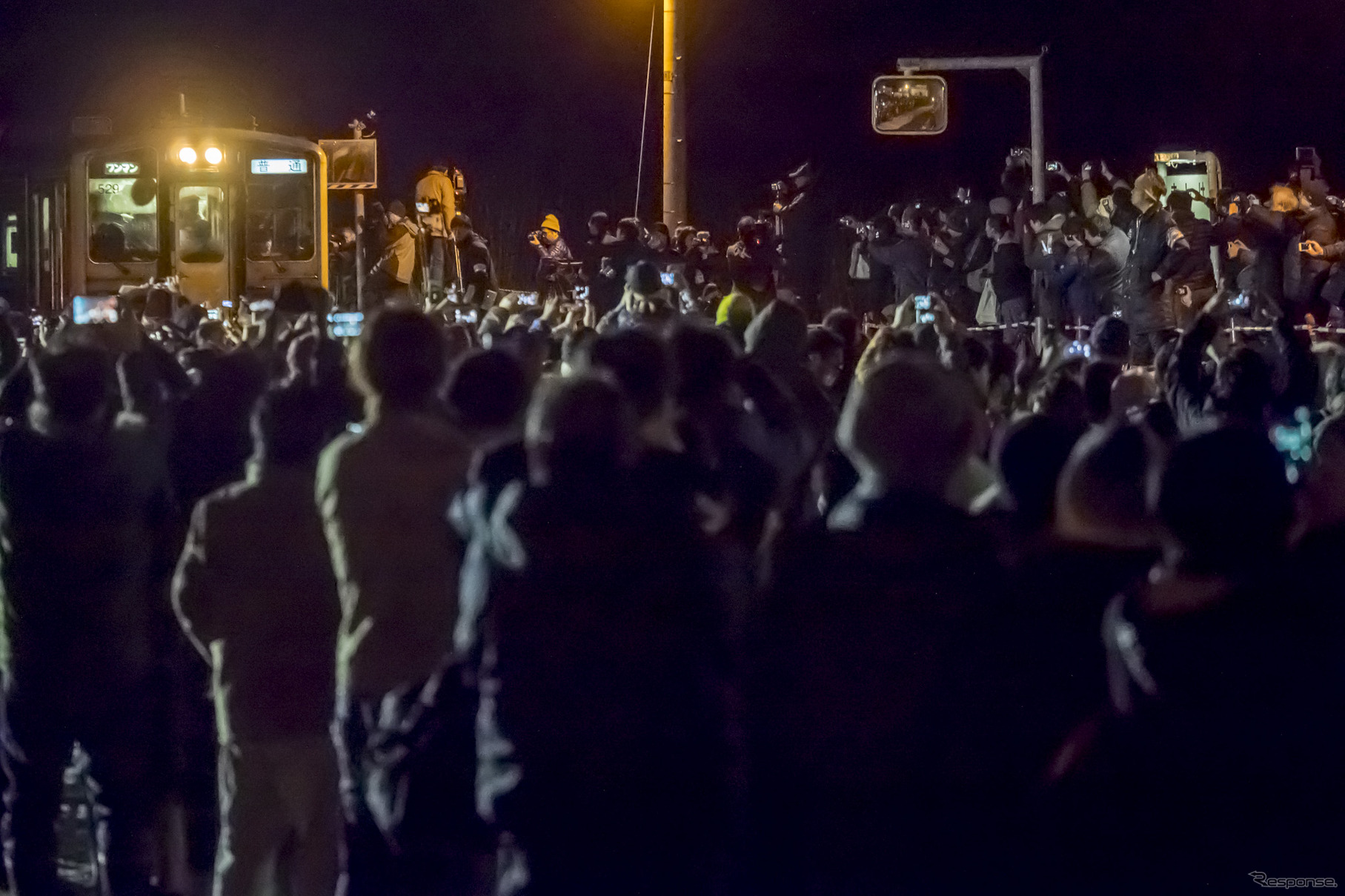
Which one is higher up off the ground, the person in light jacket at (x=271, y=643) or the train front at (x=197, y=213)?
the train front at (x=197, y=213)

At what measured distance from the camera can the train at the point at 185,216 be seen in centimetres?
1745

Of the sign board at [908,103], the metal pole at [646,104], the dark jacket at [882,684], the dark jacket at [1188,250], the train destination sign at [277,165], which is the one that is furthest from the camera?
the metal pole at [646,104]

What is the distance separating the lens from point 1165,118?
3209cm

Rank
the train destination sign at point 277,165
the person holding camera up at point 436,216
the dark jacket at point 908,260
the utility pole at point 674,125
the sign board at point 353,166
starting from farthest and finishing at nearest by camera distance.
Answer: the person holding camera up at point 436,216 → the train destination sign at point 277,165 → the utility pole at point 674,125 → the sign board at point 353,166 → the dark jacket at point 908,260

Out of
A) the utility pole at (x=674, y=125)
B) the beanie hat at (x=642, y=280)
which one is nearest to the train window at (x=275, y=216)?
the utility pole at (x=674, y=125)

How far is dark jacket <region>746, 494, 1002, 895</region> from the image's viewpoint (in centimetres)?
347

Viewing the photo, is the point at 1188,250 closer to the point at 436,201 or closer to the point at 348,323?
the point at 348,323

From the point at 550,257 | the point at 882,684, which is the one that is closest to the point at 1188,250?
the point at 550,257

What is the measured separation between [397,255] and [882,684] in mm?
15602

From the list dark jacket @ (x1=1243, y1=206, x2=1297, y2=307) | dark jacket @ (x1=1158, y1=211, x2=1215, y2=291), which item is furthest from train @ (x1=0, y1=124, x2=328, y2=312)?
dark jacket @ (x1=1243, y1=206, x2=1297, y2=307)

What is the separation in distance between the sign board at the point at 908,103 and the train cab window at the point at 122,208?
289 inches

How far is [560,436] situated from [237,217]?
15185mm

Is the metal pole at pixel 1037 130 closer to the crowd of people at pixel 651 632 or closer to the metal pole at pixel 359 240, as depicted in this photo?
the metal pole at pixel 359 240

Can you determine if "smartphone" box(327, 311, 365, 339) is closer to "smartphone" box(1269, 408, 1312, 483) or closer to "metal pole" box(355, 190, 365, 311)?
"metal pole" box(355, 190, 365, 311)
